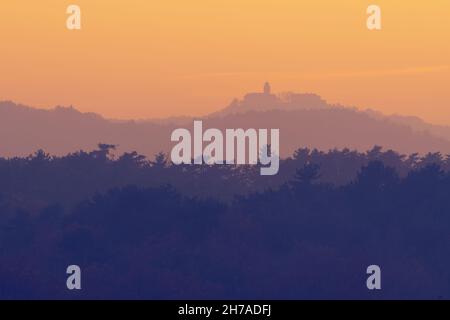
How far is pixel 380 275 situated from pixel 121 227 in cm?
1161

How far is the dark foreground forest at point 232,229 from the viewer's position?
49344 mm

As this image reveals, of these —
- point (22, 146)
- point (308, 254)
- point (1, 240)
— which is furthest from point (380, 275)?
point (22, 146)

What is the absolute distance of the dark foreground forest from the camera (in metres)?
49.3

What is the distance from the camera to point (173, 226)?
54.8 meters

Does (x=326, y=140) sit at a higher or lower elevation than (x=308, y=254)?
higher

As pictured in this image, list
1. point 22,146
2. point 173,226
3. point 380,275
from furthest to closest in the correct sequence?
point 22,146 < point 173,226 < point 380,275

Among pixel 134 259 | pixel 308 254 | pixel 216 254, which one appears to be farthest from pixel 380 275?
pixel 134 259

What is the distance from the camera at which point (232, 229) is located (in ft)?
176
